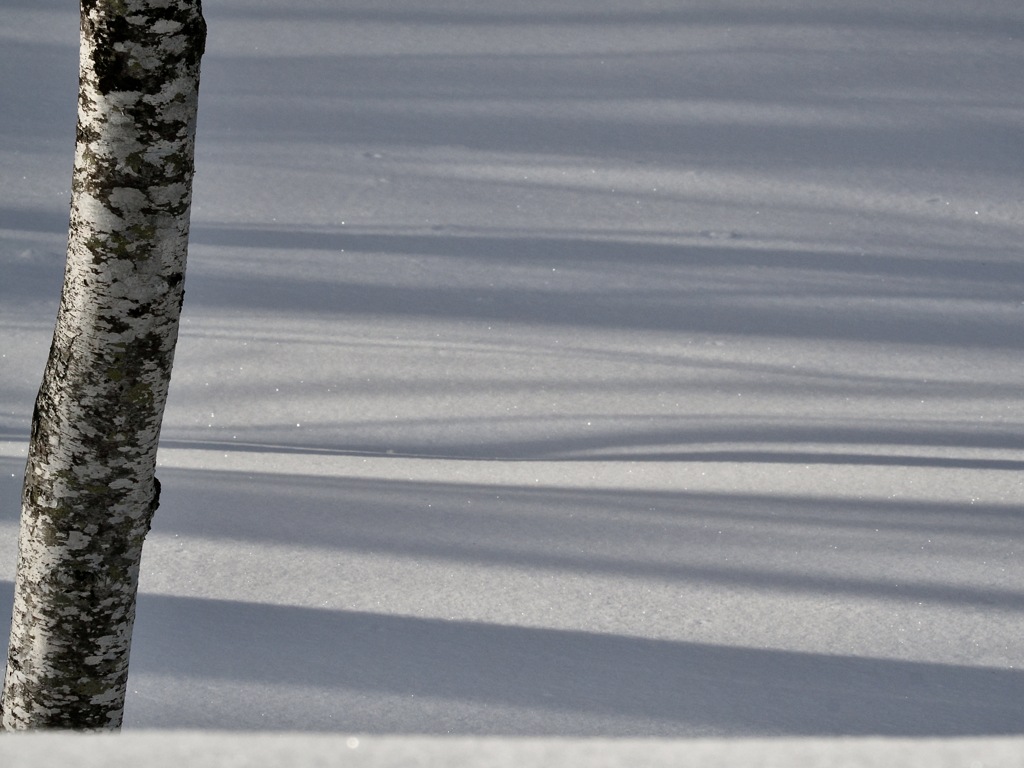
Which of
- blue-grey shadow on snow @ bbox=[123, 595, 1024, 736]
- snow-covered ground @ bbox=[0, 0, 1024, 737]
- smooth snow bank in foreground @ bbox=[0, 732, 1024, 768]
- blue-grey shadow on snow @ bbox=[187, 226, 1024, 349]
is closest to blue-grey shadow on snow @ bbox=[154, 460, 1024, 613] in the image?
snow-covered ground @ bbox=[0, 0, 1024, 737]

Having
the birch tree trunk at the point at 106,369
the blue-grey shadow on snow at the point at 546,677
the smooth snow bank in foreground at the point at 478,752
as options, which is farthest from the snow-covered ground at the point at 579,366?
the smooth snow bank in foreground at the point at 478,752

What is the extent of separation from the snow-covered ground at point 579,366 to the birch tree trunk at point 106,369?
2.31 ft

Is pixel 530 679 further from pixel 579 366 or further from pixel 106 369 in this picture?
pixel 579 366

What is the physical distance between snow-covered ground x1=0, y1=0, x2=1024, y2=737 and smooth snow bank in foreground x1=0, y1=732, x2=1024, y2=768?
1.75m

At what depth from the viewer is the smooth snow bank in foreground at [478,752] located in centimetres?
52

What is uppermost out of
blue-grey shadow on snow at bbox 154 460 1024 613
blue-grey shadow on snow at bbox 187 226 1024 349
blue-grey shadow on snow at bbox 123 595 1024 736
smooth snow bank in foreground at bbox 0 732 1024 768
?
smooth snow bank in foreground at bbox 0 732 1024 768

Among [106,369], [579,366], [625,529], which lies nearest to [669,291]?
[579,366]

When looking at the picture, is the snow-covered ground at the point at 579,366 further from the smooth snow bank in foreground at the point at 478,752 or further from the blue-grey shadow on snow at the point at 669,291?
the smooth snow bank in foreground at the point at 478,752

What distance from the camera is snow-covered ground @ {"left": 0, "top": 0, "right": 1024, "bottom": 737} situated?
96.9 inches

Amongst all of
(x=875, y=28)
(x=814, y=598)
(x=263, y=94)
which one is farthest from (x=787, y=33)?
(x=814, y=598)

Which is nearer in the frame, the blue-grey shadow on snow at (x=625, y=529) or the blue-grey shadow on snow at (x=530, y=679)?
the blue-grey shadow on snow at (x=530, y=679)

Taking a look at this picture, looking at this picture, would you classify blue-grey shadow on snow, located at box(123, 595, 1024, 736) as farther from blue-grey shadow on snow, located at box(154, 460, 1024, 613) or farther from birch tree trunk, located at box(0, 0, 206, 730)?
birch tree trunk, located at box(0, 0, 206, 730)

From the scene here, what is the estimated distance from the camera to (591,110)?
542 centimetres

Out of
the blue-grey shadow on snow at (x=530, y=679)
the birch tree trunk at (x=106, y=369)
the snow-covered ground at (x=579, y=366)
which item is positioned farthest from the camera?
the snow-covered ground at (x=579, y=366)
